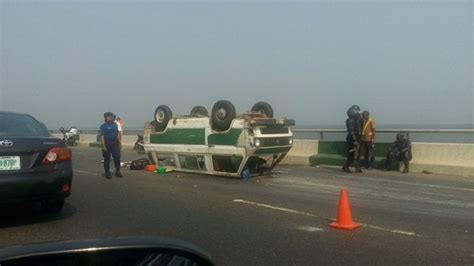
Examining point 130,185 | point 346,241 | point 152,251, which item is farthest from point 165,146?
point 152,251

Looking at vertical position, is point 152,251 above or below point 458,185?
above

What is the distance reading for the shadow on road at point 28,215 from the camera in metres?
6.86

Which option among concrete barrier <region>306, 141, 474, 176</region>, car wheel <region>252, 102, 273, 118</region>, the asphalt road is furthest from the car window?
concrete barrier <region>306, 141, 474, 176</region>

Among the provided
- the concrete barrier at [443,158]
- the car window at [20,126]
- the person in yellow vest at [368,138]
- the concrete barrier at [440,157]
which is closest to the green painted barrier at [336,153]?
the concrete barrier at [440,157]

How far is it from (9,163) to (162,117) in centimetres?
771

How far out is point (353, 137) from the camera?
14102 millimetres

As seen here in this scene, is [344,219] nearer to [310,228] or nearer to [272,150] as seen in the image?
[310,228]

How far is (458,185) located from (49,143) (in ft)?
28.3

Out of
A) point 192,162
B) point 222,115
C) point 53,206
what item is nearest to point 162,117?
point 192,162

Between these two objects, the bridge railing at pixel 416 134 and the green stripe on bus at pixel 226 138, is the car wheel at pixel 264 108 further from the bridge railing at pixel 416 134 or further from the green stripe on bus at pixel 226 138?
the bridge railing at pixel 416 134

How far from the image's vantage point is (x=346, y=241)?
5855mm

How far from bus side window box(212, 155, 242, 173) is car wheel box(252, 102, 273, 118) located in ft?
6.13

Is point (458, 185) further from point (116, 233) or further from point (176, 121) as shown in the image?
point (116, 233)

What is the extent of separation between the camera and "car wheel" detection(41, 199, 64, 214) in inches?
288
